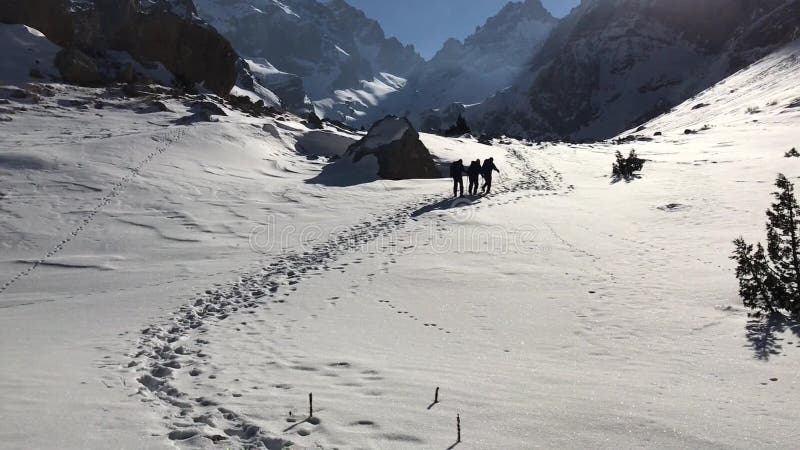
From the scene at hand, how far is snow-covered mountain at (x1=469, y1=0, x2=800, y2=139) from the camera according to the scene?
154375 millimetres

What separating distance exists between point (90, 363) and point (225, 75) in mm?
51969

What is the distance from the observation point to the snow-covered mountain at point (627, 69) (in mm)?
154375

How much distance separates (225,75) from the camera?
176 feet

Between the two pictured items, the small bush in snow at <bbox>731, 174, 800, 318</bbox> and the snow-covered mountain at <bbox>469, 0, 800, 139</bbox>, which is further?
the snow-covered mountain at <bbox>469, 0, 800, 139</bbox>

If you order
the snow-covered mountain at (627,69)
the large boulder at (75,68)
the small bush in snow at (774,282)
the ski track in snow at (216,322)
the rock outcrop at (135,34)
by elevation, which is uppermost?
the snow-covered mountain at (627,69)

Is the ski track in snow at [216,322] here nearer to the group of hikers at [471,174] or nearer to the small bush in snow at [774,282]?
the group of hikers at [471,174]

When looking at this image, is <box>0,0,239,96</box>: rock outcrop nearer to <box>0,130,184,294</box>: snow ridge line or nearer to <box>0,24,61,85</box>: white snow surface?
<box>0,24,61,85</box>: white snow surface

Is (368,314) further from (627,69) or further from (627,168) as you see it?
(627,69)

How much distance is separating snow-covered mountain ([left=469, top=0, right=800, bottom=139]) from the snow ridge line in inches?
5605

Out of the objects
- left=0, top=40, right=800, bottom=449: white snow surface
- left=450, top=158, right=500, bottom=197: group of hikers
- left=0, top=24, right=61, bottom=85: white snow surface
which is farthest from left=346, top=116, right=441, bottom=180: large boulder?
left=0, top=24, right=61, bottom=85: white snow surface

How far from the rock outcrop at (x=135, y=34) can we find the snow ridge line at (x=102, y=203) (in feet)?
77.9

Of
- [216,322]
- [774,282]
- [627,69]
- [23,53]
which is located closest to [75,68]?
[23,53]

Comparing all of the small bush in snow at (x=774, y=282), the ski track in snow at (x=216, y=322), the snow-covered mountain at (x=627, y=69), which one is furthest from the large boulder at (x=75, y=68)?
the snow-covered mountain at (x=627, y=69)

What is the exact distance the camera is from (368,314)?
8648mm
